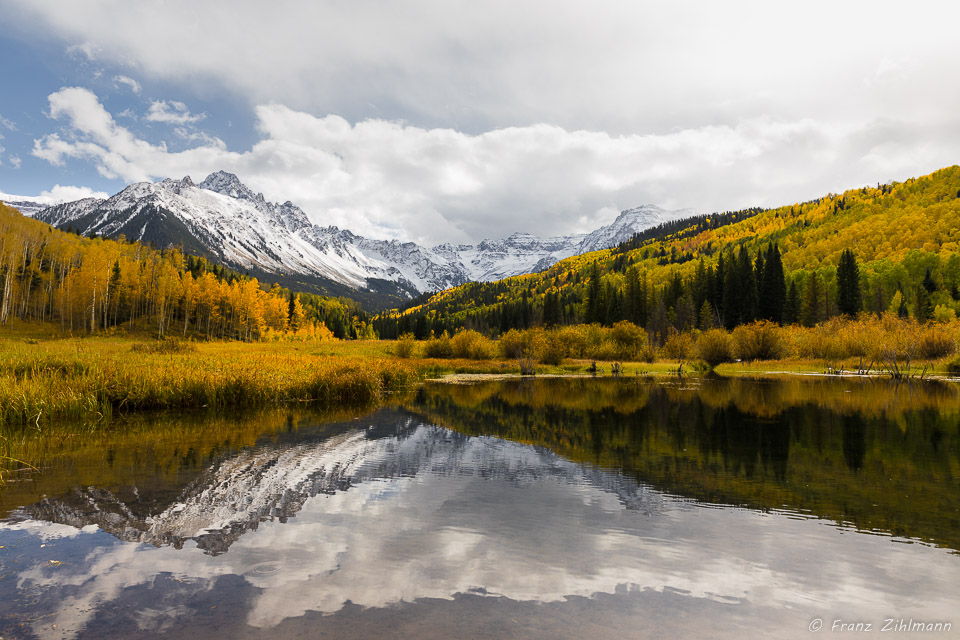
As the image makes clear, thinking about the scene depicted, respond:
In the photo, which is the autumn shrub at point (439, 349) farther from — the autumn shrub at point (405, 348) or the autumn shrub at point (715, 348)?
the autumn shrub at point (715, 348)

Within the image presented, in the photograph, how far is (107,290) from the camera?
259 ft

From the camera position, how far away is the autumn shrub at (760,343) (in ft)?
220

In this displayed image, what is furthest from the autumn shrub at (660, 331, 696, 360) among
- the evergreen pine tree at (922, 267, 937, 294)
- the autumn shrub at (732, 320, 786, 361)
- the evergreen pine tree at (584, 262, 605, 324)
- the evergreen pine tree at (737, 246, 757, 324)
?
the evergreen pine tree at (922, 267, 937, 294)

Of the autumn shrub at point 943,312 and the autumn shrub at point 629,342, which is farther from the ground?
the autumn shrub at point 943,312

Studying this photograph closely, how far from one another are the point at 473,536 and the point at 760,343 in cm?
7155

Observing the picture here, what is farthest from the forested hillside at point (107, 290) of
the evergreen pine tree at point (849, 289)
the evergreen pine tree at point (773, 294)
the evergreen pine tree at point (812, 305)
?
the evergreen pine tree at point (849, 289)

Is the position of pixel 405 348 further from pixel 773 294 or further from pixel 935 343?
pixel 773 294

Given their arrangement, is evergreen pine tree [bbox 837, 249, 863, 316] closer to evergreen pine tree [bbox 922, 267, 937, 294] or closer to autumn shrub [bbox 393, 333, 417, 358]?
evergreen pine tree [bbox 922, 267, 937, 294]

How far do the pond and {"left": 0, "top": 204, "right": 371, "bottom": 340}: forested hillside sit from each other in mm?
77992

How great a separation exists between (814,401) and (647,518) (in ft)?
84.0

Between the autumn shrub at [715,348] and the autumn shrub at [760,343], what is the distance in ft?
6.26

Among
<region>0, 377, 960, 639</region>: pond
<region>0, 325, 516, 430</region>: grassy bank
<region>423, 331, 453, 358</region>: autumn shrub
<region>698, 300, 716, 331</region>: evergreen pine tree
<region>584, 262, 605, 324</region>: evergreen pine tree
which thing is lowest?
<region>0, 377, 960, 639</region>: pond

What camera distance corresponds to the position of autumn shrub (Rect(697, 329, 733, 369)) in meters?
64.4

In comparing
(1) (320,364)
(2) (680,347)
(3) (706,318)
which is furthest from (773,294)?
(1) (320,364)
